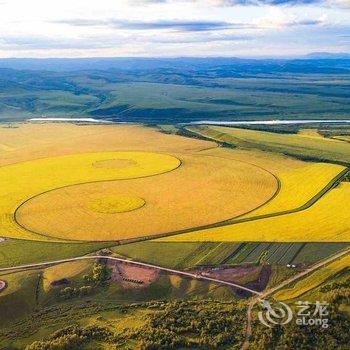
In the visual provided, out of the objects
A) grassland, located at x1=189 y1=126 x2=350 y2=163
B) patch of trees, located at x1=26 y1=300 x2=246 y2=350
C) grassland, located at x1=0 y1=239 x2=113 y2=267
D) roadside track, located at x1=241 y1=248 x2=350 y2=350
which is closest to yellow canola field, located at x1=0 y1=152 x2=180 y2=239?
grassland, located at x1=0 y1=239 x2=113 y2=267

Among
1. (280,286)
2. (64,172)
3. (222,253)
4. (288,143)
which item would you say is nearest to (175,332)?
(280,286)

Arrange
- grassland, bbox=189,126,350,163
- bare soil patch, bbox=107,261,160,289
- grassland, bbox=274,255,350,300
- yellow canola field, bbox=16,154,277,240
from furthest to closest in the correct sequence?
grassland, bbox=189,126,350,163 → yellow canola field, bbox=16,154,277,240 → bare soil patch, bbox=107,261,160,289 → grassland, bbox=274,255,350,300

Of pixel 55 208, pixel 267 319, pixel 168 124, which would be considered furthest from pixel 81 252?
pixel 168 124

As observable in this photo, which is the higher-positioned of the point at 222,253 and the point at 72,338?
the point at 222,253

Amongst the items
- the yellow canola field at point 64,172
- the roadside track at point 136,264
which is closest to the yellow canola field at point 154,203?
the yellow canola field at point 64,172

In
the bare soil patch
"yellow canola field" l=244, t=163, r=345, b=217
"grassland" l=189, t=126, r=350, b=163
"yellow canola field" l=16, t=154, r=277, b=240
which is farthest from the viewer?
"grassland" l=189, t=126, r=350, b=163

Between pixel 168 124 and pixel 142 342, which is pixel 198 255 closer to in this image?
pixel 142 342

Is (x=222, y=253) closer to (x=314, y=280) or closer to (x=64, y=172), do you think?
(x=314, y=280)

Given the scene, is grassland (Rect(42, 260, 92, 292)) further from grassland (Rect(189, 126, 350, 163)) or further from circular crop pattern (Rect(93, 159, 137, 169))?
grassland (Rect(189, 126, 350, 163))
